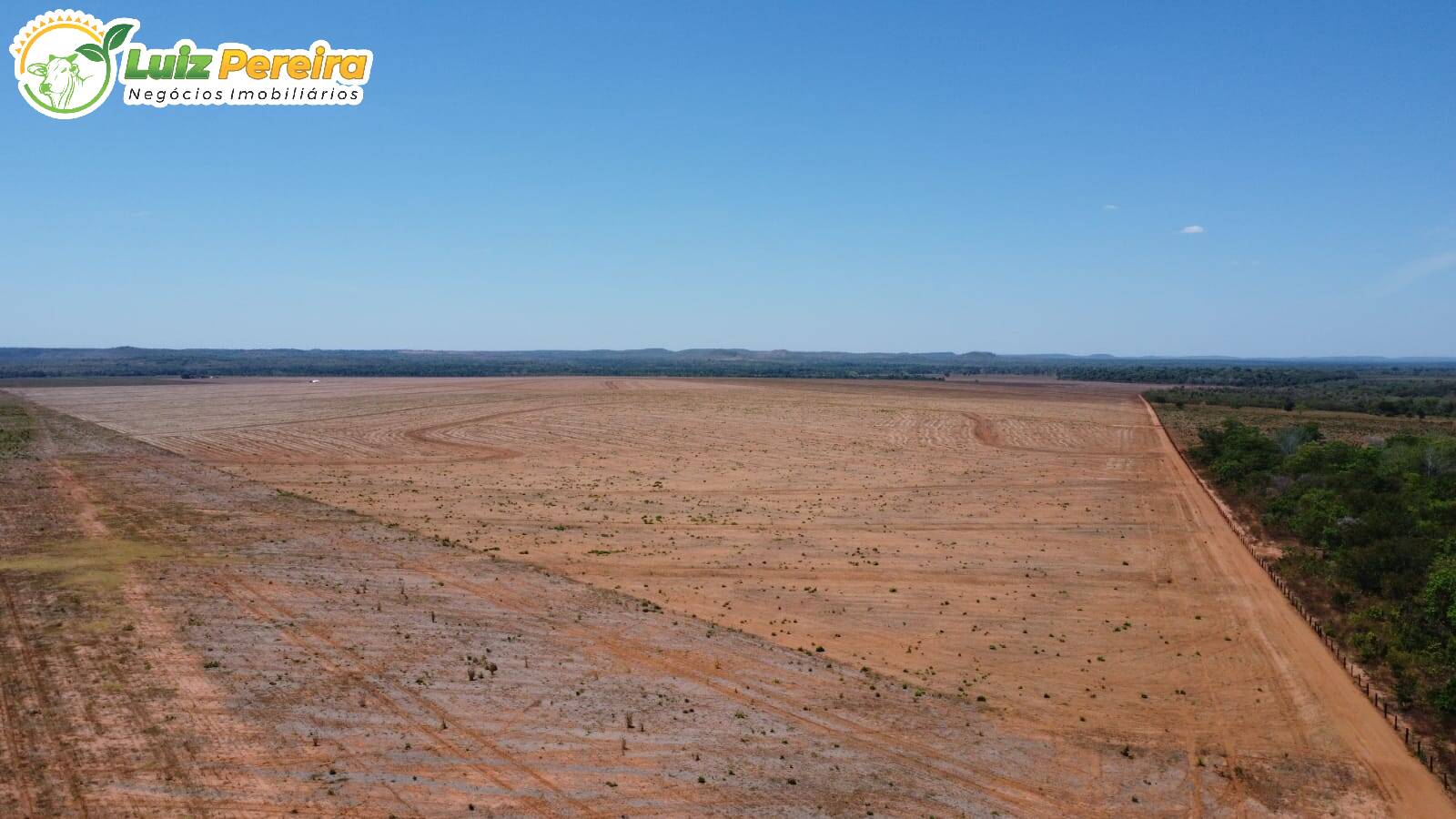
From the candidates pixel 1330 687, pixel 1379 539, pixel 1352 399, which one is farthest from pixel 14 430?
pixel 1352 399

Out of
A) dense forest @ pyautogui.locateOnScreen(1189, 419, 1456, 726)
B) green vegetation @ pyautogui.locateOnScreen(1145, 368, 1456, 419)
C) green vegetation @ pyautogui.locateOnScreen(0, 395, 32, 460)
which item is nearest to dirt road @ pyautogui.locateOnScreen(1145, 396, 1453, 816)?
dense forest @ pyautogui.locateOnScreen(1189, 419, 1456, 726)

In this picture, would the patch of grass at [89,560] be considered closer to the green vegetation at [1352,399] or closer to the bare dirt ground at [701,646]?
the bare dirt ground at [701,646]

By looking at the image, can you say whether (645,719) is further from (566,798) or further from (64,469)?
(64,469)

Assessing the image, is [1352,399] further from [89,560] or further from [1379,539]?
[89,560]

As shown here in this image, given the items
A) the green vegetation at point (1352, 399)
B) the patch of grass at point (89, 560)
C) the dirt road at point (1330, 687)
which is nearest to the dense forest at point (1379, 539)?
the dirt road at point (1330, 687)

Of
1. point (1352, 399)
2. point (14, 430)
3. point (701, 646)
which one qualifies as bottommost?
point (701, 646)

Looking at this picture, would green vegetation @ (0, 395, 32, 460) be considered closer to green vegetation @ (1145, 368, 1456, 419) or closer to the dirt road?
the dirt road

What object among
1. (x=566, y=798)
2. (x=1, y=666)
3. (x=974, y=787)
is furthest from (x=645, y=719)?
(x=1, y=666)
